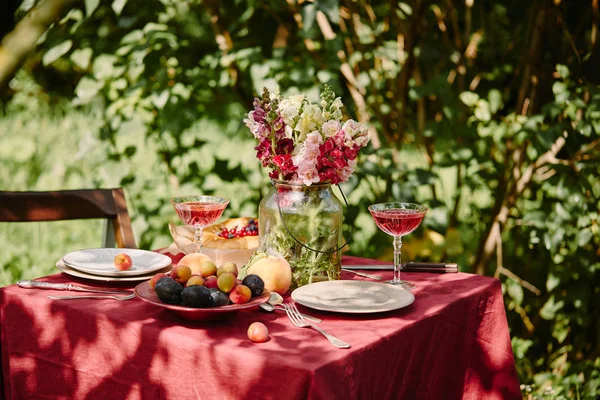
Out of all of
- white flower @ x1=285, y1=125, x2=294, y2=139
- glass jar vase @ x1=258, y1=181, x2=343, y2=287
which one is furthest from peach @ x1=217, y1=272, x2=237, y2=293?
white flower @ x1=285, y1=125, x2=294, y2=139

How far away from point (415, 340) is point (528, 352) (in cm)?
191

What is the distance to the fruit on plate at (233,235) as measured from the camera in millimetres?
1952

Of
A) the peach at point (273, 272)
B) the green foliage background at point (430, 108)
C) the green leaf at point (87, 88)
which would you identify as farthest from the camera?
the green leaf at point (87, 88)

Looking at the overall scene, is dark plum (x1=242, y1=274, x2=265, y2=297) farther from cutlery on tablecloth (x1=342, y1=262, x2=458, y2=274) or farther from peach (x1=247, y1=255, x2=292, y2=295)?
cutlery on tablecloth (x1=342, y1=262, x2=458, y2=274)

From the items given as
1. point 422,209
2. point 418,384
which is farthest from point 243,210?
point 418,384

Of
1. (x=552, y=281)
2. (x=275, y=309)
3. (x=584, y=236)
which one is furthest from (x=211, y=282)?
(x=552, y=281)

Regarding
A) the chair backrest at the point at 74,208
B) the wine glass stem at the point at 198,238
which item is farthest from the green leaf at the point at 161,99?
the wine glass stem at the point at 198,238

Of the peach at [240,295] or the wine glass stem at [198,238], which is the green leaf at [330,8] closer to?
the wine glass stem at [198,238]

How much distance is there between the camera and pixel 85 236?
4.33 meters

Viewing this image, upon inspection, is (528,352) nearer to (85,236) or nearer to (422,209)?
(422,209)

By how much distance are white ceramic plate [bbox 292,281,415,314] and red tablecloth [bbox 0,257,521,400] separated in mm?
24

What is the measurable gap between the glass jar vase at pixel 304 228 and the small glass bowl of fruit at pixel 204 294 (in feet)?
0.69

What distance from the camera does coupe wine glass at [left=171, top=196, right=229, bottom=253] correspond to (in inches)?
70.9

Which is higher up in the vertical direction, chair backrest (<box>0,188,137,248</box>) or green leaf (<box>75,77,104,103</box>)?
green leaf (<box>75,77,104,103</box>)
